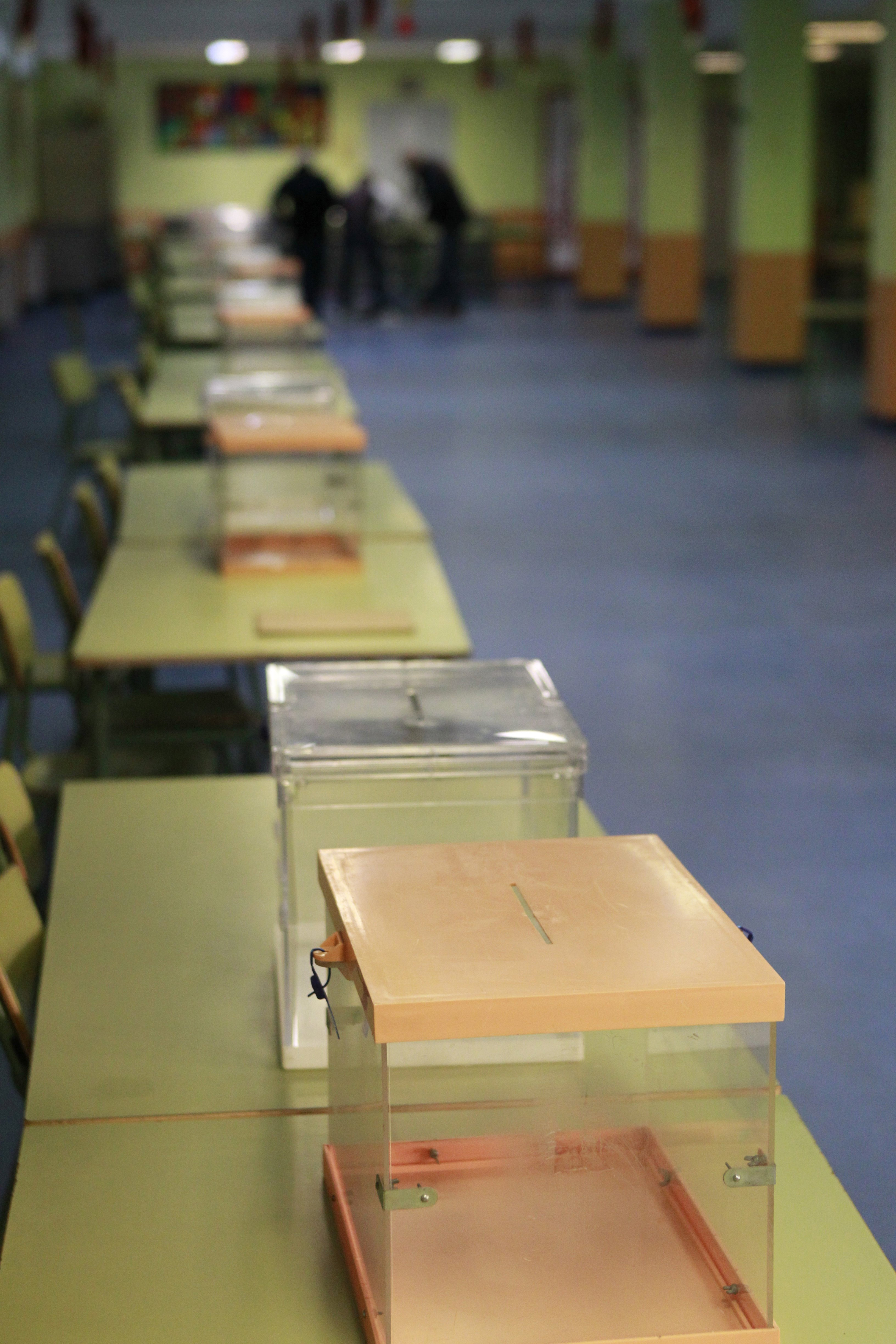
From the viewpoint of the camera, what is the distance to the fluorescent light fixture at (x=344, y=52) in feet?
63.4

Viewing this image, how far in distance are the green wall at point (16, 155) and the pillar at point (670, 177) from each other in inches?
257

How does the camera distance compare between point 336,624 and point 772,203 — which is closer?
point 336,624

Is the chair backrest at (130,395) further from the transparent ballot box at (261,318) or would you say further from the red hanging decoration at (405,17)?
the red hanging decoration at (405,17)

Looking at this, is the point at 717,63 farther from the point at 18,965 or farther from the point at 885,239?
the point at 18,965

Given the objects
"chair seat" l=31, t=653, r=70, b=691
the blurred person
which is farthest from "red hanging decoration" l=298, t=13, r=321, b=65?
"chair seat" l=31, t=653, r=70, b=691

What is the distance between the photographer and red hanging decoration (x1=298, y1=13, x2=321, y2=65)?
661 inches

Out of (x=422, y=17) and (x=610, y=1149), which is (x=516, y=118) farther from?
(x=610, y=1149)

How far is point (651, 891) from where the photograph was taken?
1631mm

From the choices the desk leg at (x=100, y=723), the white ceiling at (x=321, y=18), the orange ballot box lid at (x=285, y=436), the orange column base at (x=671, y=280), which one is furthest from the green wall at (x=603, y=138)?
the desk leg at (x=100, y=723)

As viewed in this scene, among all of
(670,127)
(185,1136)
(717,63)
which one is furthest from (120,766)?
(717,63)

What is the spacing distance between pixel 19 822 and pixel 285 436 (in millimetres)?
1860

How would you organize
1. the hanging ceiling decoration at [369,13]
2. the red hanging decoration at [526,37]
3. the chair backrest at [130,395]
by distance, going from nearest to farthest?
the chair backrest at [130,395] < the hanging ceiling decoration at [369,13] < the red hanging decoration at [526,37]

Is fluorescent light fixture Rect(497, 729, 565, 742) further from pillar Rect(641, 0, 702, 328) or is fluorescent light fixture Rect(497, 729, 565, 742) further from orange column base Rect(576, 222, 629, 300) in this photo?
orange column base Rect(576, 222, 629, 300)

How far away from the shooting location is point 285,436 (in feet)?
14.6
